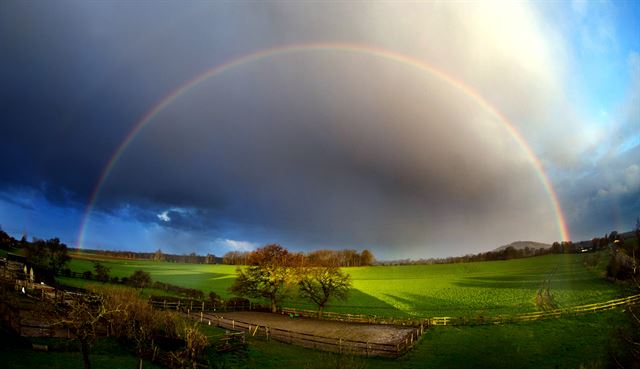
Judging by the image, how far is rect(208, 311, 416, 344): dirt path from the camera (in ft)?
145

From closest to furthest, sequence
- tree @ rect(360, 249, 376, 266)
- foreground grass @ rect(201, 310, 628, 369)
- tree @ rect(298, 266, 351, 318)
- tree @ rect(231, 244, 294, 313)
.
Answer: foreground grass @ rect(201, 310, 628, 369), tree @ rect(298, 266, 351, 318), tree @ rect(231, 244, 294, 313), tree @ rect(360, 249, 376, 266)

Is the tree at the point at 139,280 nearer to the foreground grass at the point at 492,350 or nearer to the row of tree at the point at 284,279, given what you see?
the row of tree at the point at 284,279

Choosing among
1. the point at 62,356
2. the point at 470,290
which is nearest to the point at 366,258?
the point at 470,290

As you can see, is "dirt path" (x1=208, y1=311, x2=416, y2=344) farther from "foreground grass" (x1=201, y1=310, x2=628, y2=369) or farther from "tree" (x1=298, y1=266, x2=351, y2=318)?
"tree" (x1=298, y1=266, x2=351, y2=318)

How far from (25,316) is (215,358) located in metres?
14.4

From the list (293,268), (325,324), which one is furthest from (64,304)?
(293,268)

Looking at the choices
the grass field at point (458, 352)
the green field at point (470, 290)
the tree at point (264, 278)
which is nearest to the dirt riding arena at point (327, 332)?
the grass field at point (458, 352)

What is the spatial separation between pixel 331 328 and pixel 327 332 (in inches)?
122

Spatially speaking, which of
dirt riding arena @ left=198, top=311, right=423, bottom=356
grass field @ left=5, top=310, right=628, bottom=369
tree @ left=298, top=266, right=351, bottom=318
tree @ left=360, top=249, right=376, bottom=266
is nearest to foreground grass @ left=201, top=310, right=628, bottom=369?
grass field @ left=5, top=310, right=628, bottom=369

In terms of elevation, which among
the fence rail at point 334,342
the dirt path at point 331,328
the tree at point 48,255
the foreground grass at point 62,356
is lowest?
the dirt path at point 331,328

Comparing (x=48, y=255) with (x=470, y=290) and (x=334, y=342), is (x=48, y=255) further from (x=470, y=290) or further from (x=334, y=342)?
(x=470, y=290)

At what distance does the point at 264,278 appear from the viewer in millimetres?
66375

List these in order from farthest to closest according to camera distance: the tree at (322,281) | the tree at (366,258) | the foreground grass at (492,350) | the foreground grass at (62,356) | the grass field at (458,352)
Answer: the tree at (366,258)
the tree at (322,281)
the foreground grass at (492,350)
the grass field at (458,352)
the foreground grass at (62,356)

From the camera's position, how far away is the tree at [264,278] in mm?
65688
